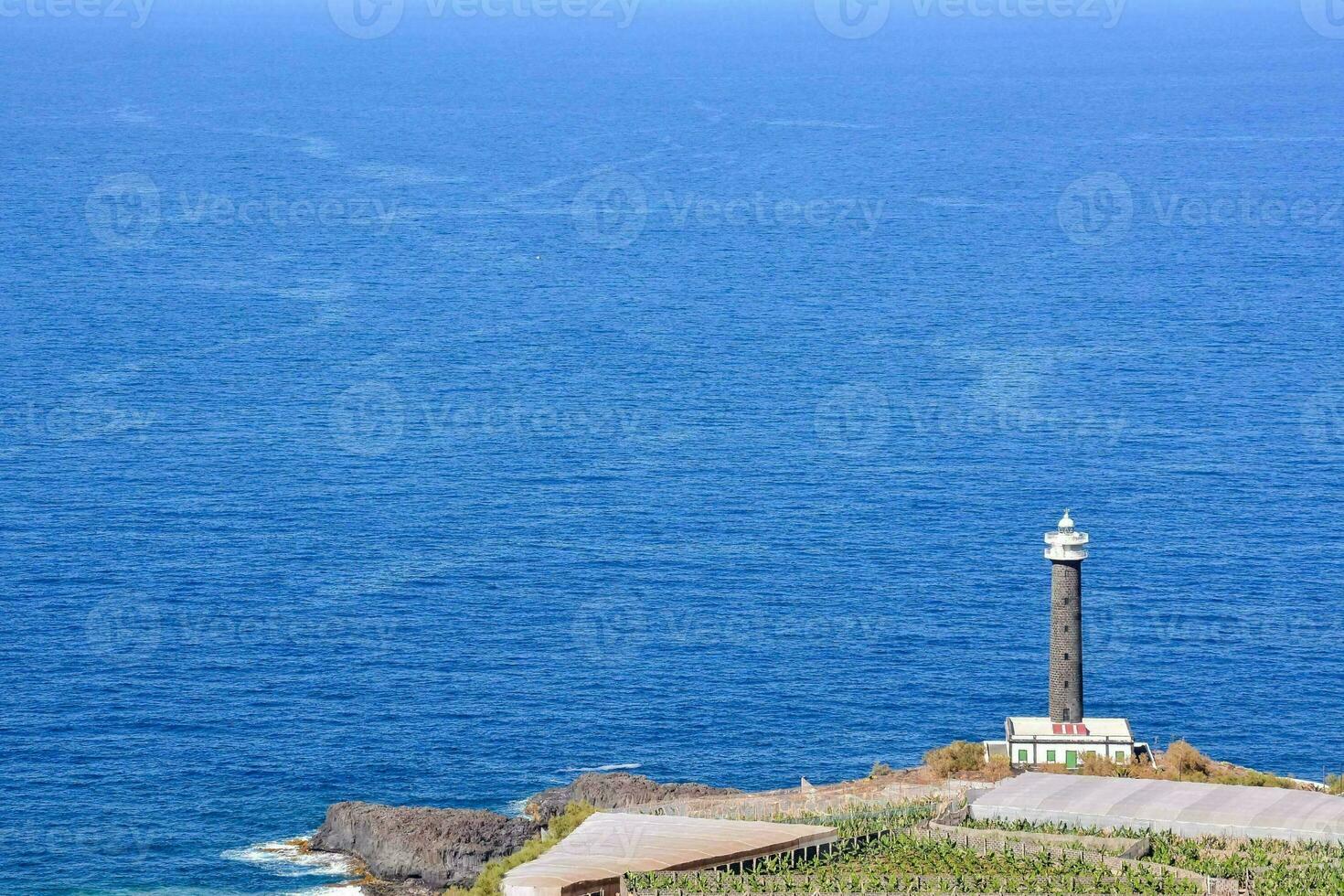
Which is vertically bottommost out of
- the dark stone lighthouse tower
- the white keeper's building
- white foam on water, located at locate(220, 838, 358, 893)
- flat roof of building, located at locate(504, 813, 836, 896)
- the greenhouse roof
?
white foam on water, located at locate(220, 838, 358, 893)

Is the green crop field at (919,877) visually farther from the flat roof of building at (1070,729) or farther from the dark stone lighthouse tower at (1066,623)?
the dark stone lighthouse tower at (1066,623)

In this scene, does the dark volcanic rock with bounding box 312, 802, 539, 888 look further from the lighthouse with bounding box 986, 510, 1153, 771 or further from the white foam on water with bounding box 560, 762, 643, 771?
the lighthouse with bounding box 986, 510, 1153, 771

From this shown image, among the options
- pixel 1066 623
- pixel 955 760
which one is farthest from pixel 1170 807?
pixel 1066 623

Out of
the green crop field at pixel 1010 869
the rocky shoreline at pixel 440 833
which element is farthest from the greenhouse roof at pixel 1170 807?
the rocky shoreline at pixel 440 833

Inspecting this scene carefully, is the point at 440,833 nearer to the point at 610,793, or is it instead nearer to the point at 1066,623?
the point at 610,793

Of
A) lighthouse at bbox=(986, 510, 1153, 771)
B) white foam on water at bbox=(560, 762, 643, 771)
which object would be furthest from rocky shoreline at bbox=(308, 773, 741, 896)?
lighthouse at bbox=(986, 510, 1153, 771)

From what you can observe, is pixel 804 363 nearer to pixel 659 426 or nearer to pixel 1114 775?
pixel 659 426
